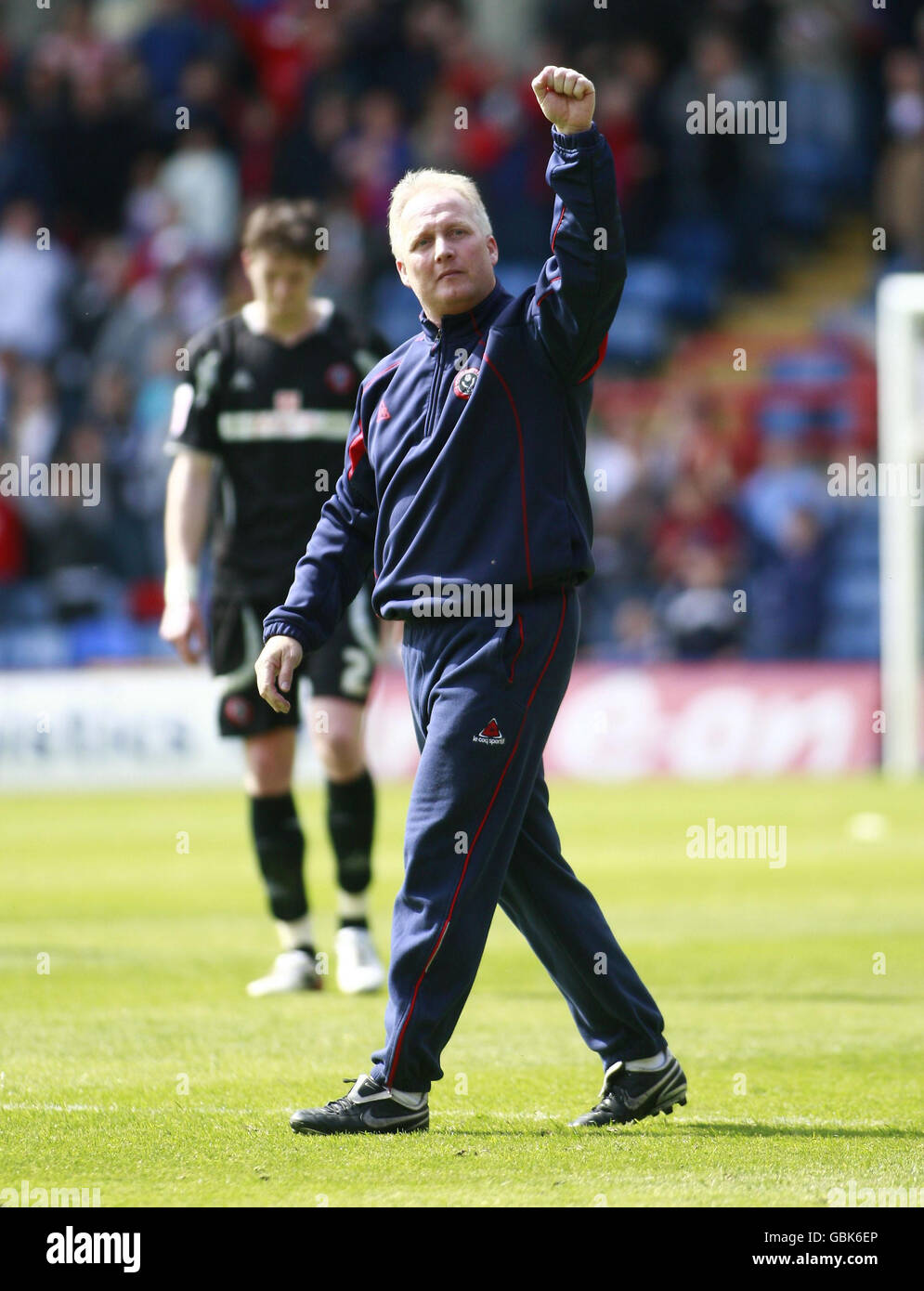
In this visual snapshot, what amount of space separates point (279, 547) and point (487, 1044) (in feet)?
6.71

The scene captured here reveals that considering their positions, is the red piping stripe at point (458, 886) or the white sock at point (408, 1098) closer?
the red piping stripe at point (458, 886)

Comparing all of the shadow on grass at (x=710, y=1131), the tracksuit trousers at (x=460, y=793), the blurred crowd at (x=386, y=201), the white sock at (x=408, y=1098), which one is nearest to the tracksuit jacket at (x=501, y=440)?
the tracksuit trousers at (x=460, y=793)

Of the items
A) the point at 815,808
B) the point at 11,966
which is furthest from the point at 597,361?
the point at 815,808

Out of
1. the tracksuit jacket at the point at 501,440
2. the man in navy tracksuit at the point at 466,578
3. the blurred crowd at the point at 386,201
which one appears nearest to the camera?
the tracksuit jacket at the point at 501,440

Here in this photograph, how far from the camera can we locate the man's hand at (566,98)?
14.5ft

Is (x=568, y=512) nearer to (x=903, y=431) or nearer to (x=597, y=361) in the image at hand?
(x=597, y=361)

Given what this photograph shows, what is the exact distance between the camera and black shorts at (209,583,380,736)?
7.37 metres

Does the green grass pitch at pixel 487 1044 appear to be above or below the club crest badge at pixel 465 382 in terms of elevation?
below

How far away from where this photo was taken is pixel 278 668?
4.79m

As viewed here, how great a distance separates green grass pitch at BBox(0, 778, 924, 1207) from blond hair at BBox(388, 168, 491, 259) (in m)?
2.08

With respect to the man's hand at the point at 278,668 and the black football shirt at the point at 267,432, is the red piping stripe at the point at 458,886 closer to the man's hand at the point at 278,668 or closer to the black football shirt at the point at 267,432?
the man's hand at the point at 278,668

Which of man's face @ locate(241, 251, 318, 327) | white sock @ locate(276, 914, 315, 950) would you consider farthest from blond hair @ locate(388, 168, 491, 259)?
white sock @ locate(276, 914, 315, 950)

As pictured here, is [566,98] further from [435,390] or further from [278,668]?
[278,668]

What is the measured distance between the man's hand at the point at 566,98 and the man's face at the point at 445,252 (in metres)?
0.39
